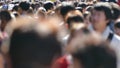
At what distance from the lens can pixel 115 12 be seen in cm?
698

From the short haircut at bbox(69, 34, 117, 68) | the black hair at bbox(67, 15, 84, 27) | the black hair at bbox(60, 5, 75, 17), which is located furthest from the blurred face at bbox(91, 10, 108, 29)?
the short haircut at bbox(69, 34, 117, 68)

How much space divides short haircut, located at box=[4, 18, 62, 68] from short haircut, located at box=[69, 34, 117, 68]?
0.12 m

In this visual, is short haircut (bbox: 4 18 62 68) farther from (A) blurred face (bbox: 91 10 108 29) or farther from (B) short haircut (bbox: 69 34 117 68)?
(A) blurred face (bbox: 91 10 108 29)

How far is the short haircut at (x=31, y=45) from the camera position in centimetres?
196

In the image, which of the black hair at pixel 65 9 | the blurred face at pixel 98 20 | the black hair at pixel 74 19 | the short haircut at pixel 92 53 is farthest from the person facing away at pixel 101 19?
the short haircut at pixel 92 53

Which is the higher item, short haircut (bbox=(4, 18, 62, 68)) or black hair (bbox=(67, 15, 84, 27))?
short haircut (bbox=(4, 18, 62, 68))

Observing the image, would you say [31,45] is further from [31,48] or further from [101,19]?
[101,19]

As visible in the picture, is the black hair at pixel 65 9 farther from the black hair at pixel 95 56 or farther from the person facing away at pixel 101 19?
the black hair at pixel 95 56

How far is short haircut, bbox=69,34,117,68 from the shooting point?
1.95m

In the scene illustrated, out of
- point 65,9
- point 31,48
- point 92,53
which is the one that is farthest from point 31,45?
point 65,9

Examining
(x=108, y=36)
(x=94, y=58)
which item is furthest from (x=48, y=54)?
(x=108, y=36)

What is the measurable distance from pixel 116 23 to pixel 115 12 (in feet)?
1.36

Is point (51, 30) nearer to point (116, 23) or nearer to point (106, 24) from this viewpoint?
point (106, 24)

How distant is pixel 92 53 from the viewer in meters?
1.96
